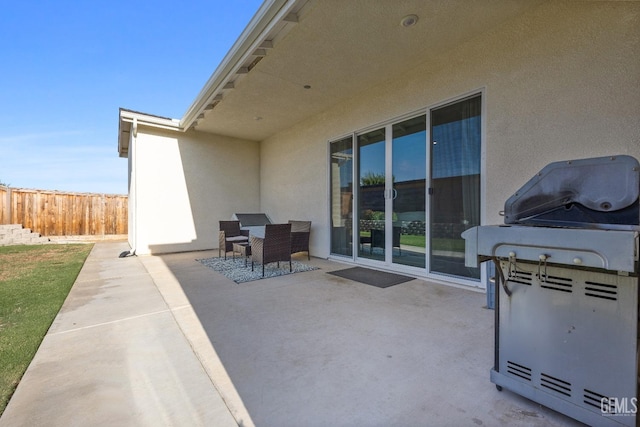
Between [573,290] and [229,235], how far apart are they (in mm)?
6049

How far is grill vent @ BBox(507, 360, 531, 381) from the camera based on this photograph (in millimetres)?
1406

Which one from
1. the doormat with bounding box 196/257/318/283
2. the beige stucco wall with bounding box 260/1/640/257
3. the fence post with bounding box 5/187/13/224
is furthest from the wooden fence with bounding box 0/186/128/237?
the beige stucco wall with bounding box 260/1/640/257

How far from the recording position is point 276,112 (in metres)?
6.11

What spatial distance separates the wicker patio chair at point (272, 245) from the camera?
14.7 feet

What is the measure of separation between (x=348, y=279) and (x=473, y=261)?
9.48 feet

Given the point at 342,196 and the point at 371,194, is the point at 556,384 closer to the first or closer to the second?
the point at 371,194

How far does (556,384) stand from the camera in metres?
1.31

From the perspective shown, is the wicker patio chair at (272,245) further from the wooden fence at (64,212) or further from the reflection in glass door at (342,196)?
the wooden fence at (64,212)

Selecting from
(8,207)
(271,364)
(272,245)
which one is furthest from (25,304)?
(8,207)

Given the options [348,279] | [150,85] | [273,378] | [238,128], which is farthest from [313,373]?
[150,85]

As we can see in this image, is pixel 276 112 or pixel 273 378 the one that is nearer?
pixel 273 378

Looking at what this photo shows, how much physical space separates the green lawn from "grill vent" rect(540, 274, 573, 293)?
Answer: 9.57 feet

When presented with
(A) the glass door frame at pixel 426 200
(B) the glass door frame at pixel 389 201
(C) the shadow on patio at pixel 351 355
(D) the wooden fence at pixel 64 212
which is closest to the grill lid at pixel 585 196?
(C) the shadow on patio at pixel 351 355

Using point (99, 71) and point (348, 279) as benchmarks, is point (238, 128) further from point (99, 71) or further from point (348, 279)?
point (348, 279)
